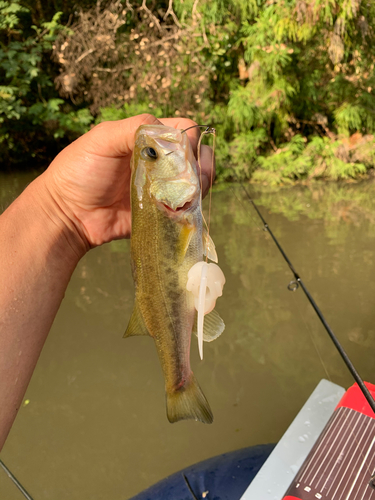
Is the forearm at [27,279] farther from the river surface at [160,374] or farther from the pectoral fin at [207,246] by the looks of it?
the river surface at [160,374]

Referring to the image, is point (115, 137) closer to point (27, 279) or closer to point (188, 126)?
point (188, 126)

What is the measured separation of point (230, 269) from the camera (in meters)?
4.48

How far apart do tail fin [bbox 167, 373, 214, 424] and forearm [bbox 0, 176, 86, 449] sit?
1.57 feet

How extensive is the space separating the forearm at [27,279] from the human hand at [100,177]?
0.06 meters

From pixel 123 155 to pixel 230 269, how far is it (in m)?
3.22

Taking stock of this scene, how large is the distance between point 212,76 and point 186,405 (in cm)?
884

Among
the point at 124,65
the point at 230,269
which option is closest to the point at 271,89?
the point at 124,65

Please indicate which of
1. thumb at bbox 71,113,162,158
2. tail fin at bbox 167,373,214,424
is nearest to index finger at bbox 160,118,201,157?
thumb at bbox 71,113,162,158

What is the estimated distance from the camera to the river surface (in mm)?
2500

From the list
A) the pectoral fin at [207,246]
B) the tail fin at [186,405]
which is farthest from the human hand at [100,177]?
the tail fin at [186,405]

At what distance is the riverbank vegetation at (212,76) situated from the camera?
8070mm

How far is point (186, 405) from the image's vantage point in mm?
1187

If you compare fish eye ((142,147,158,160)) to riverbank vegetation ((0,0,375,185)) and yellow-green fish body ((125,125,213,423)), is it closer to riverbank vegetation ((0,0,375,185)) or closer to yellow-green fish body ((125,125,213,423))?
yellow-green fish body ((125,125,213,423))

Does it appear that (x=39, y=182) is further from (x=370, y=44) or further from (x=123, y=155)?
(x=370, y=44)
